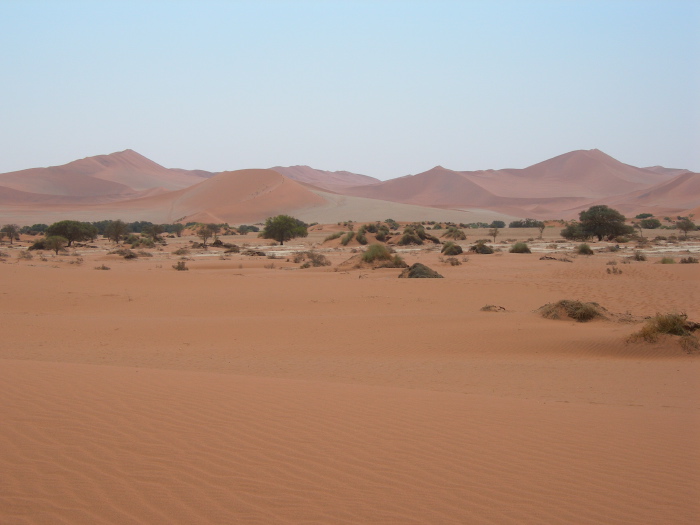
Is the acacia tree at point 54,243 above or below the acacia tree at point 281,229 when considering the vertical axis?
below

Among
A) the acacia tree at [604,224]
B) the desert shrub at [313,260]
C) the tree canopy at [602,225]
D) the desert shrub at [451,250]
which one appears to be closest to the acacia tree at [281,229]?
the desert shrub at [451,250]

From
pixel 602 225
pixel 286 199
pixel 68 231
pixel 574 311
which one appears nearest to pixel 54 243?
pixel 68 231

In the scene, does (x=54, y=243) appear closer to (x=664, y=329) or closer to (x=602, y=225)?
(x=664, y=329)

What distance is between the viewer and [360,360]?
38.8 ft

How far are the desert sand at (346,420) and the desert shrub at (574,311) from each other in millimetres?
456

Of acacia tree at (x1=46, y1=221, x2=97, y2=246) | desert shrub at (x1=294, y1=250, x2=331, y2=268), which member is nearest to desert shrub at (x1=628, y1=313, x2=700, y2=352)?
desert shrub at (x1=294, y1=250, x2=331, y2=268)

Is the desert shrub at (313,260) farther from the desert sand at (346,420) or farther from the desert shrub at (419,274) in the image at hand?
the desert sand at (346,420)

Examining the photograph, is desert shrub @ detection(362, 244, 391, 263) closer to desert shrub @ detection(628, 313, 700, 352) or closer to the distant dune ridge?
desert shrub @ detection(628, 313, 700, 352)

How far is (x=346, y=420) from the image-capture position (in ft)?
21.7

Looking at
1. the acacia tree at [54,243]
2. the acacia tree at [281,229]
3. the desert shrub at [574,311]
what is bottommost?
the desert shrub at [574,311]

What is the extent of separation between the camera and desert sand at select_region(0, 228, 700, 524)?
4.41 metres

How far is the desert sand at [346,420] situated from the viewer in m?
4.41

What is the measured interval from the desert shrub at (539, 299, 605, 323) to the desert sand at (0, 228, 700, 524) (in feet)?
1.50

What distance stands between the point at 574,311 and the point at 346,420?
1063 centimetres
